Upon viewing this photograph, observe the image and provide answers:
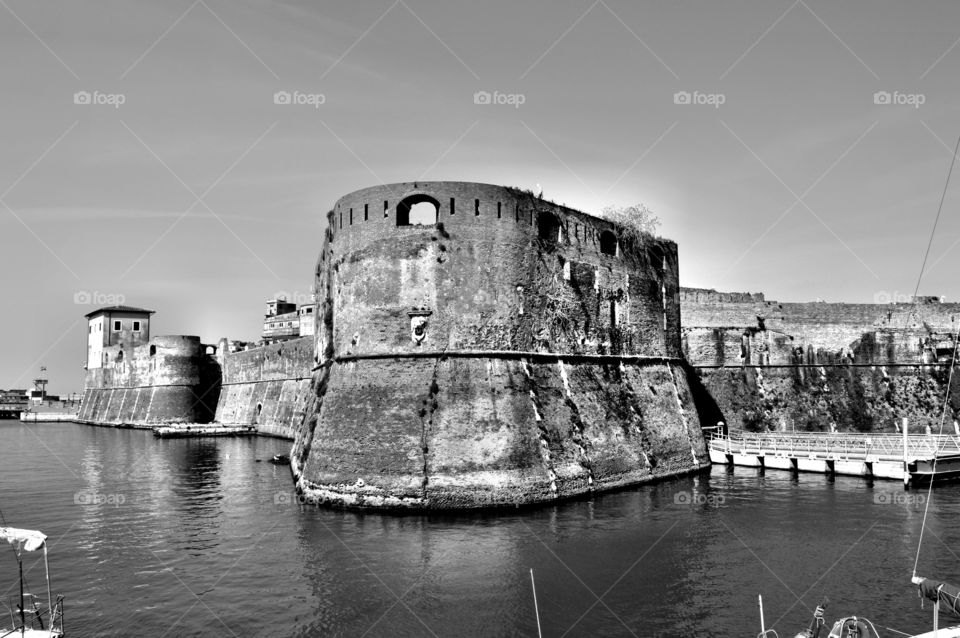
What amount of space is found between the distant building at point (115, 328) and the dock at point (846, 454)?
81424mm

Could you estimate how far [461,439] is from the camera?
23.2 meters

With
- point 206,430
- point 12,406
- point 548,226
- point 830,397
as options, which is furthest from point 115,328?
point 830,397

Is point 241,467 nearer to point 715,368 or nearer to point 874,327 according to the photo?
point 715,368

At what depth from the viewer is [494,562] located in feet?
58.1

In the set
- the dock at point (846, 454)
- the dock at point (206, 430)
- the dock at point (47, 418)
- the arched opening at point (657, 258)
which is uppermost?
the arched opening at point (657, 258)

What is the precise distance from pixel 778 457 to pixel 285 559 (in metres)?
27.0

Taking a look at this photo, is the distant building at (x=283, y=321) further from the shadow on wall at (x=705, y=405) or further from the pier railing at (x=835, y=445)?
the pier railing at (x=835, y=445)

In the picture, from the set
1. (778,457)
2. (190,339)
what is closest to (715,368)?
(778,457)

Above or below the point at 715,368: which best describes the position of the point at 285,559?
below

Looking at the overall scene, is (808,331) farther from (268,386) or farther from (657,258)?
(268,386)

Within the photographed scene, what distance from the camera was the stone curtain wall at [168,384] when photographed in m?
74.8

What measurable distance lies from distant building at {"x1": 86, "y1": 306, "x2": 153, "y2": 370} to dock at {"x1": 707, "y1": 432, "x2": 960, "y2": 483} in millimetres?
81424

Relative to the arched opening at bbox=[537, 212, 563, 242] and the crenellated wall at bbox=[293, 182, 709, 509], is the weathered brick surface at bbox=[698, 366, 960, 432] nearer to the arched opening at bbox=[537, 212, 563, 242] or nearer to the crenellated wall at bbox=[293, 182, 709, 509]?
the crenellated wall at bbox=[293, 182, 709, 509]

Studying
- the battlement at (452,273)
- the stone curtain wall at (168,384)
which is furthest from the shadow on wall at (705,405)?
the stone curtain wall at (168,384)
